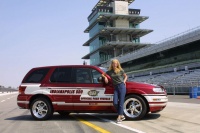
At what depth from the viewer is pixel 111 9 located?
86062 mm

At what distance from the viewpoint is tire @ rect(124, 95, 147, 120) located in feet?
31.0

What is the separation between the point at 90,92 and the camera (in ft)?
32.3

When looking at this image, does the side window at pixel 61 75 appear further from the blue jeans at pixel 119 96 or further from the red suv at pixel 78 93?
the blue jeans at pixel 119 96

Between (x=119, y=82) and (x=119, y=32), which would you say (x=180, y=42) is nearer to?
(x=119, y=32)

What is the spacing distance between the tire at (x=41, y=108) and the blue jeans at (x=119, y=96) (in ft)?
7.50

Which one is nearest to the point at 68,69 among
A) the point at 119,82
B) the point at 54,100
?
the point at 54,100

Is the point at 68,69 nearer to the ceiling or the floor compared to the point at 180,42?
nearer to the floor

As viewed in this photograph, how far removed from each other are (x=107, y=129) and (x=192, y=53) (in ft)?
145

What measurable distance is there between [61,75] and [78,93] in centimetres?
93

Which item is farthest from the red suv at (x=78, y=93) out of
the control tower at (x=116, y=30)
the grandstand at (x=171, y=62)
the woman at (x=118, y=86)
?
the control tower at (x=116, y=30)

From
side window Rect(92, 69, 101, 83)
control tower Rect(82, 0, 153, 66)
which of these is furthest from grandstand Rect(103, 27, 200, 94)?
side window Rect(92, 69, 101, 83)

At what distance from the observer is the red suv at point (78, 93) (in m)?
9.49

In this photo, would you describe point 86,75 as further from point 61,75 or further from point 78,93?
point 61,75

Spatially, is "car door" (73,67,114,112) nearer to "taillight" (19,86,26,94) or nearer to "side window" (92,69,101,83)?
"side window" (92,69,101,83)
